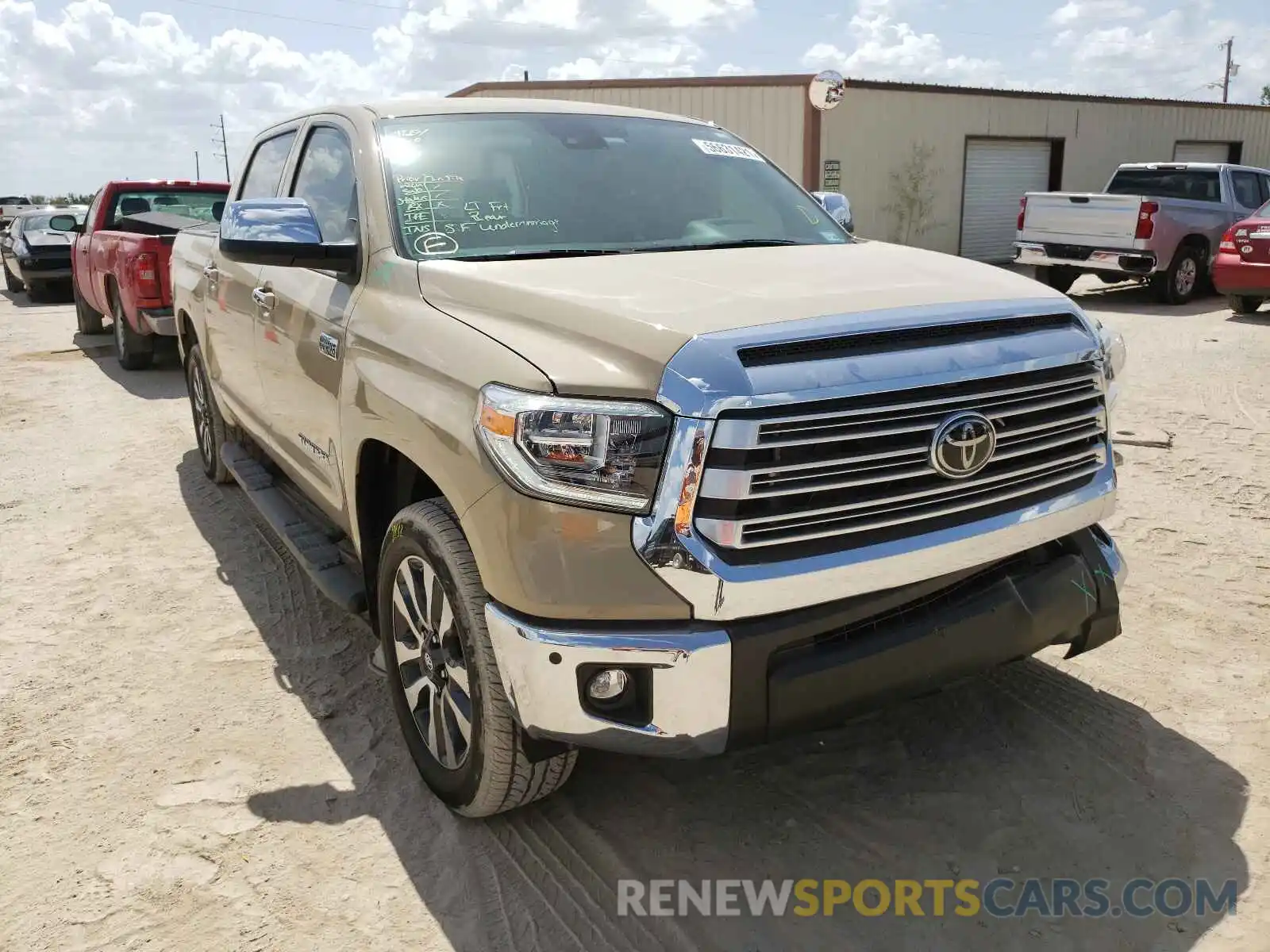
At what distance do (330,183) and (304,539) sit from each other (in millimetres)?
1301

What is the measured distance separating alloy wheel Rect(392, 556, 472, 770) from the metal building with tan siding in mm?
16993

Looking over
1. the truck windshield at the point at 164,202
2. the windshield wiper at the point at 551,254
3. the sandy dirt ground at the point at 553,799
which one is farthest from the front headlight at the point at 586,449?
the truck windshield at the point at 164,202

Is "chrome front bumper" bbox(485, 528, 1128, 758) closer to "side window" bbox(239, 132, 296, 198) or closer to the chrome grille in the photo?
the chrome grille

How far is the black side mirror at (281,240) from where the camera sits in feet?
10.0

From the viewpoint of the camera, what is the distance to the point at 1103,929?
2.38 meters

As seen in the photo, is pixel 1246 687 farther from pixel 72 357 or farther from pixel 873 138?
pixel 873 138

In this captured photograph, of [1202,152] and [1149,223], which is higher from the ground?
[1202,152]

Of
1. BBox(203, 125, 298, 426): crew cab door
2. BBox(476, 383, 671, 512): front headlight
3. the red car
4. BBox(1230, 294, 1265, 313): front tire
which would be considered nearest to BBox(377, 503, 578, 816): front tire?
BBox(476, 383, 671, 512): front headlight

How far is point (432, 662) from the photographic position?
9.27ft

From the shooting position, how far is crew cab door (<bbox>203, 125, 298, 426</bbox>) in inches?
167


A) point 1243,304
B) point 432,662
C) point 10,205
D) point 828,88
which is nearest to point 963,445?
point 432,662

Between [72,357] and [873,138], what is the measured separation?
15039 millimetres

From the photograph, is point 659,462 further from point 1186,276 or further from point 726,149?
point 1186,276

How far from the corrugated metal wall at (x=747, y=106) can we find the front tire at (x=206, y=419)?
14.8 meters
